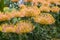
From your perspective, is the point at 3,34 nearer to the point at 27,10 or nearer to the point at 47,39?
the point at 27,10

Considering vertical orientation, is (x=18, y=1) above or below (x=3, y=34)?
above

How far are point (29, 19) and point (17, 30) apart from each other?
0.76m

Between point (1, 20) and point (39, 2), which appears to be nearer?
point (1, 20)

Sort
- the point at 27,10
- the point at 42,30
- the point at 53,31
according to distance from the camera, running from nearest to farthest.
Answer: the point at 27,10 < the point at 42,30 < the point at 53,31

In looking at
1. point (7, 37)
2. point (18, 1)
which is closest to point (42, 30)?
point (7, 37)

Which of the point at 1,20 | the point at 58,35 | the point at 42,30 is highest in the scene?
the point at 1,20

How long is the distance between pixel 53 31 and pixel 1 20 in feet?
5.09

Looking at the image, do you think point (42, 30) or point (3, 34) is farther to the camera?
point (42, 30)

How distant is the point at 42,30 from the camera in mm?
4129

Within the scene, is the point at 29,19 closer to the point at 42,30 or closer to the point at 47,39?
the point at 42,30

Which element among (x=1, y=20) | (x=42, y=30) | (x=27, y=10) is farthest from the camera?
(x=42, y=30)

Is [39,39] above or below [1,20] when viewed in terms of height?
below

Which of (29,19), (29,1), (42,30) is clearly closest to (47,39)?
(42,30)

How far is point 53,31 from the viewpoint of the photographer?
4754 mm
